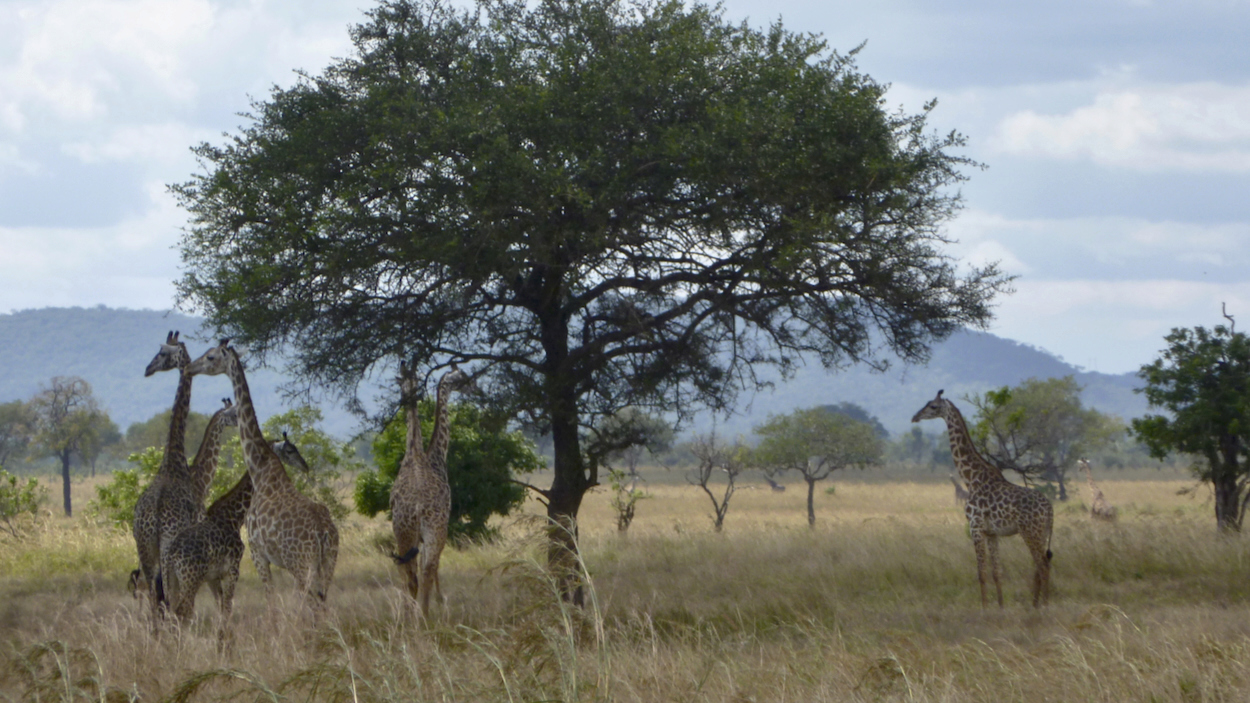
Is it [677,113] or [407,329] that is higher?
[677,113]

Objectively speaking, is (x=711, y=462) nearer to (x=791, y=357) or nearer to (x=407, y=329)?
(x=791, y=357)

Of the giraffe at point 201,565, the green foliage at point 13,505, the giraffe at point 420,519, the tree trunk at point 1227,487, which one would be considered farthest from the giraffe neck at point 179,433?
the tree trunk at point 1227,487

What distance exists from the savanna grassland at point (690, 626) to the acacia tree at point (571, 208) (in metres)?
3.12

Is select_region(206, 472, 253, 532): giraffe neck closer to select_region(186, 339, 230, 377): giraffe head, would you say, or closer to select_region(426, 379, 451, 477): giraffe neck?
select_region(186, 339, 230, 377): giraffe head

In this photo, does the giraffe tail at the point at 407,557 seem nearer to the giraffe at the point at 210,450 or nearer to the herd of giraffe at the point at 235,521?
the herd of giraffe at the point at 235,521

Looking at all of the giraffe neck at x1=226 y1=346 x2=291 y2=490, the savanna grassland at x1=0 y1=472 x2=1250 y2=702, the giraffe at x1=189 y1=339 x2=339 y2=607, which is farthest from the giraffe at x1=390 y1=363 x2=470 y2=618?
the giraffe neck at x1=226 y1=346 x2=291 y2=490

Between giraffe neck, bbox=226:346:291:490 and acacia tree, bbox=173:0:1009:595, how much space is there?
2220mm

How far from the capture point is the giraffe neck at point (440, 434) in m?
13.9

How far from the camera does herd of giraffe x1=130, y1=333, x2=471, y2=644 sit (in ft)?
34.0

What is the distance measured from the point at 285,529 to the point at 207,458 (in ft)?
7.21

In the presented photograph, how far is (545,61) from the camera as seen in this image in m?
14.4

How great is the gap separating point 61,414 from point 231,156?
50531mm

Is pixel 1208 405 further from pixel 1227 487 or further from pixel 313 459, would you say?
pixel 313 459

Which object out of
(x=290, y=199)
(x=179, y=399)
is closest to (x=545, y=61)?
(x=290, y=199)
